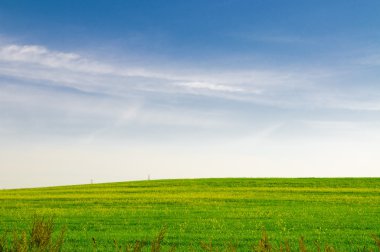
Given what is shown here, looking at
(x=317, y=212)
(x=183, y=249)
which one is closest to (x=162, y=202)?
(x=317, y=212)

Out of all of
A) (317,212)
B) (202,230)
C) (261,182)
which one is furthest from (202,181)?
(202,230)

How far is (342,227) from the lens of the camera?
21.0 metres

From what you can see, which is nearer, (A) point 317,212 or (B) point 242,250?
(B) point 242,250

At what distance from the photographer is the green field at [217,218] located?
1741cm

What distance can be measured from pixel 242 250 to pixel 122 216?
11.0m

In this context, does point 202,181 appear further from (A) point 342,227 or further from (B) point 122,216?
(A) point 342,227

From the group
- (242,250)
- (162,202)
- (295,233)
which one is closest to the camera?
(242,250)

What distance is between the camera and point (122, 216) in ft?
82.0

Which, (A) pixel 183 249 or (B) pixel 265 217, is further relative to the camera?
(B) pixel 265 217

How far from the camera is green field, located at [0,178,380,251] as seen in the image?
17.4 metres

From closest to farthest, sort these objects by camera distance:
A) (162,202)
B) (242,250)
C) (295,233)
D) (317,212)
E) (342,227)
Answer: (242,250), (295,233), (342,227), (317,212), (162,202)

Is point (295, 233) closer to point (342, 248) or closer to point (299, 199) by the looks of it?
point (342, 248)

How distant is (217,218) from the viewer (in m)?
24.1

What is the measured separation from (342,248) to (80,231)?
10.1 metres
